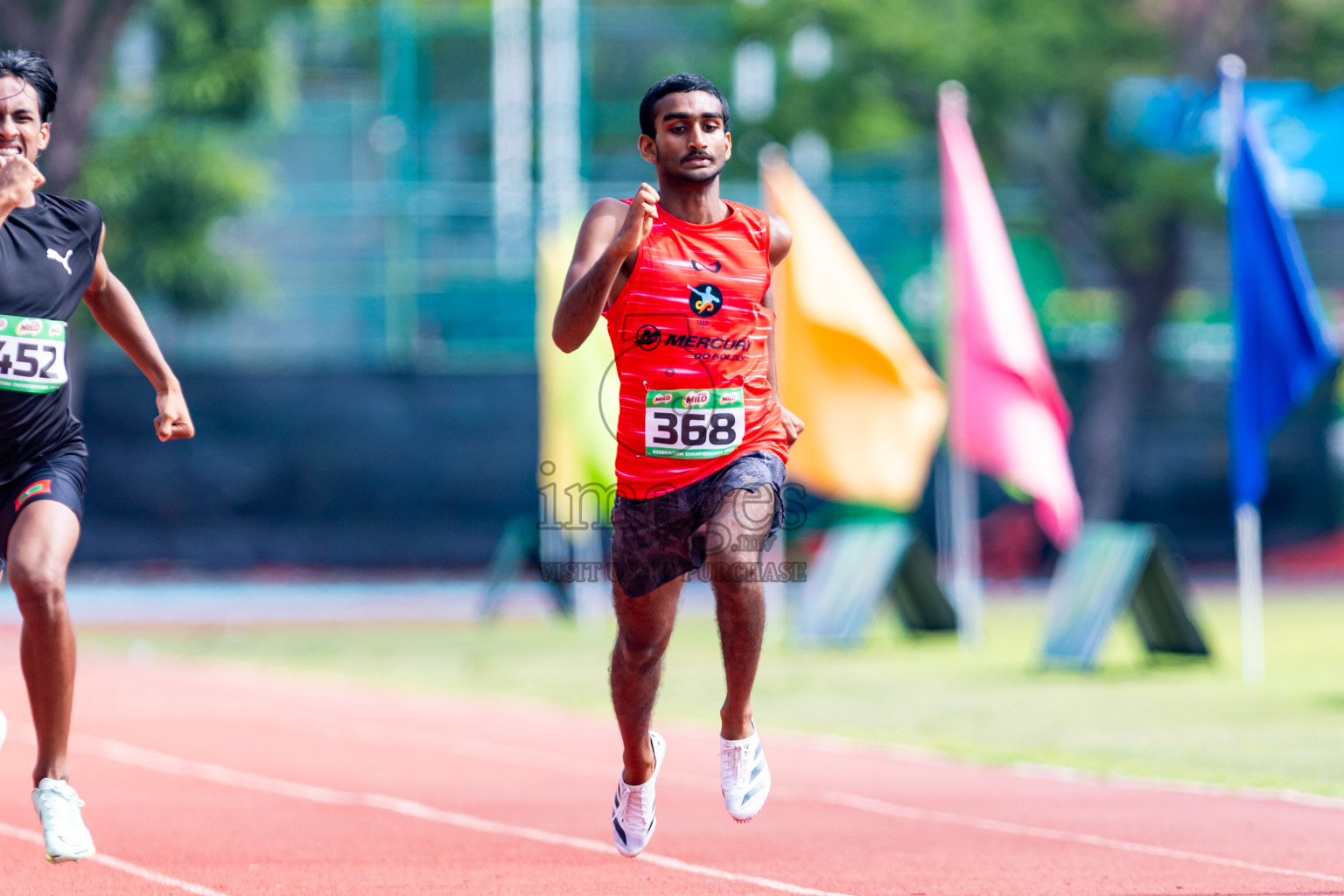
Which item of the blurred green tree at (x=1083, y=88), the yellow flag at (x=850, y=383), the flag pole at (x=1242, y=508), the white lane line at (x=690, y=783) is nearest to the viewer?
the white lane line at (x=690, y=783)

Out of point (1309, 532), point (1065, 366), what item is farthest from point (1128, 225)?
point (1309, 532)

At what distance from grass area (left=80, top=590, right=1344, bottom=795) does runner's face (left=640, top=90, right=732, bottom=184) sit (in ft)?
14.1

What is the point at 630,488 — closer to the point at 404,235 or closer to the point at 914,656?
the point at 914,656

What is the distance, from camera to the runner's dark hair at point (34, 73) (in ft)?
17.5

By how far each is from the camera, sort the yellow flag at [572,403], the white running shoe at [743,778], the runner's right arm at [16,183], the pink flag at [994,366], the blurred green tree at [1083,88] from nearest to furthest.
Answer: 1. the runner's right arm at [16,183]
2. the white running shoe at [743,778]
3. the pink flag at [994,366]
4. the yellow flag at [572,403]
5. the blurred green tree at [1083,88]

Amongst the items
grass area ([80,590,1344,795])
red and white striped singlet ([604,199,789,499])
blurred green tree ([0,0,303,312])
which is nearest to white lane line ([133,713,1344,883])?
grass area ([80,590,1344,795])

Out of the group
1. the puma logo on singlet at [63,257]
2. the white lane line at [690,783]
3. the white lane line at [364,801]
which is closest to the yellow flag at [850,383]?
the white lane line at [690,783]

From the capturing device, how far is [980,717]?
11.1 meters

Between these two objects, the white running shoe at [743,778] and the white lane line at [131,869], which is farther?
the white lane line at [131,869]

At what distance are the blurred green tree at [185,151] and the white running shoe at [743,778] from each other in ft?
54.3

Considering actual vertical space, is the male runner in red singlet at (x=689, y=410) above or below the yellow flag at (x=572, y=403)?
above

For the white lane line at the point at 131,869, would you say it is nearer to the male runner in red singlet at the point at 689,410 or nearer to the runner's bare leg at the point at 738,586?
the male runner in red singlet at the point at 689,410

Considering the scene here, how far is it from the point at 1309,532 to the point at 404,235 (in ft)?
46.0

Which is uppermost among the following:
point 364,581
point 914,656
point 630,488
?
point 630,488
